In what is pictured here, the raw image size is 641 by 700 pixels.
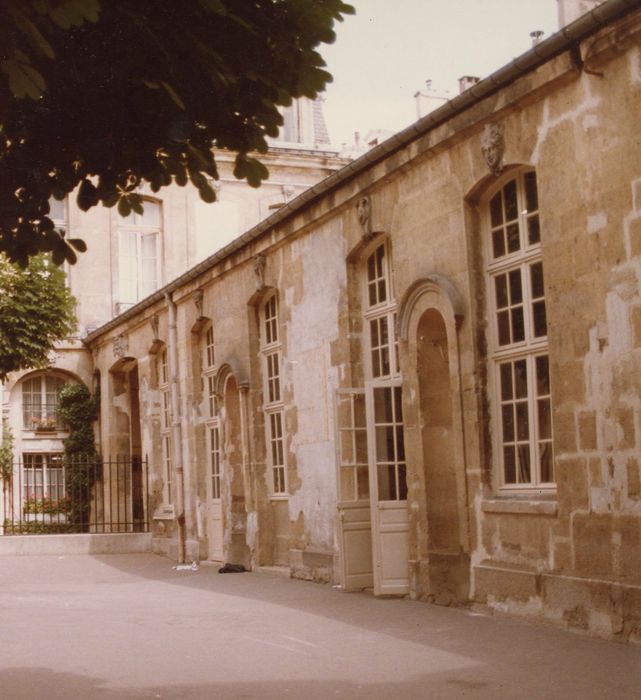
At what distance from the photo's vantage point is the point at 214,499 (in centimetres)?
2028

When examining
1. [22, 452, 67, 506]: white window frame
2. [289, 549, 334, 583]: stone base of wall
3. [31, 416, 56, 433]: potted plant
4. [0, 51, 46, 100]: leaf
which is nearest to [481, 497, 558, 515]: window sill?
[289, 549, 334, 583]: stone base of wall

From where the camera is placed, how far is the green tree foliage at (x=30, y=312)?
21.5m

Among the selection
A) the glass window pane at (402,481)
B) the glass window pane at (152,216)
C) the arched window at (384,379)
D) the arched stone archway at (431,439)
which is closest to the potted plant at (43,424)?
→ the glass window pane at (152,216)

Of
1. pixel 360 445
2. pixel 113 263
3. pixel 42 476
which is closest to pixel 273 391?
pixel 360 445

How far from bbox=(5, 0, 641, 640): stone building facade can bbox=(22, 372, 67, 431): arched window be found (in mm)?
12212

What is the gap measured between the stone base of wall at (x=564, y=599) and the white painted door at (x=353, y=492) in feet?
8.48

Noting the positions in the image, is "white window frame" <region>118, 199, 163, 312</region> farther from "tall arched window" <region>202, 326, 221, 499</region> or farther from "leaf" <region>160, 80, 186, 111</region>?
"leaf" <region>160, 80, 186, 111</region>

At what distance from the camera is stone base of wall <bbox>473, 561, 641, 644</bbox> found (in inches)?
362

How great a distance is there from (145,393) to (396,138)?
12675 millimetres

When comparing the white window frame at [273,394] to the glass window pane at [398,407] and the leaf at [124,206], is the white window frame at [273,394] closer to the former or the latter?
the glass window pane at [398,407]

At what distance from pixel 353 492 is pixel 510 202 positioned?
170 inches

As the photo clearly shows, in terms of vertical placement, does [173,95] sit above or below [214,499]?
above

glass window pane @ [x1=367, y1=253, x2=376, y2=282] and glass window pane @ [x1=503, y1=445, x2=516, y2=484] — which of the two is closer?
glass window pane @ [x1=503, y1=445, x2=516, y2=484]

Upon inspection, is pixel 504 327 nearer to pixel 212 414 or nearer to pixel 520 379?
pixel 520 379
